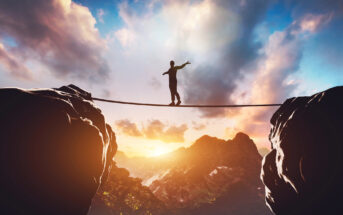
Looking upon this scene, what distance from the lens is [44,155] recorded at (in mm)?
6344

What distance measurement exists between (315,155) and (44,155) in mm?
10350

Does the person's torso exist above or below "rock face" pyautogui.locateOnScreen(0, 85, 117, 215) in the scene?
above

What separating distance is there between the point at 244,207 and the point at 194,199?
74.5 feet

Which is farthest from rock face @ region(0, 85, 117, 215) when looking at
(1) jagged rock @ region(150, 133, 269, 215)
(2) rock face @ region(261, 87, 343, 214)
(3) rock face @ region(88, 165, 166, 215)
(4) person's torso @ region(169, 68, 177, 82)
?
(1) jagged rock @ region(150, 133, 269, 215)

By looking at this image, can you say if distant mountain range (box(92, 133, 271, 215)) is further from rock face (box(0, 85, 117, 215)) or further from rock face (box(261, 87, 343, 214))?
rock face (box(261, 87, 343, 214))

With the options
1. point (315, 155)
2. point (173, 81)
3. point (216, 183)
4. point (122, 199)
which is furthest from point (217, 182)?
point (315, 155)

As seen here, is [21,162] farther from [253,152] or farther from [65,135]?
[253,152]

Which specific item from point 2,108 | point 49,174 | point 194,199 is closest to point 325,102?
point 49,174

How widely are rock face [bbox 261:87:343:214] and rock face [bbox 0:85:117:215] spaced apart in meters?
8.79

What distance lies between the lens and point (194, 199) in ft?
280

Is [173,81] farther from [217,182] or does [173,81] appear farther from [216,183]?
[217,182]

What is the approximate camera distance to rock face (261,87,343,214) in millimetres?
6883

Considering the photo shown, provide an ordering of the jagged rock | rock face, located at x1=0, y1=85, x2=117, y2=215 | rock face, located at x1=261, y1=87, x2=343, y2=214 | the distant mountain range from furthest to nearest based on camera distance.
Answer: the jagged rock
the distant mountain range
rock face, located at x1=261, y1=87, x2=343, y2=214
rock face, located at x1=0, y1=85, x2=117, y2=215

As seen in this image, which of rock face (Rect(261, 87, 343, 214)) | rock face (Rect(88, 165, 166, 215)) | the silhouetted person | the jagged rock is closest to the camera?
rock face (Rect(261, 87, 343, 214))
